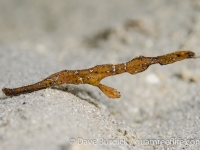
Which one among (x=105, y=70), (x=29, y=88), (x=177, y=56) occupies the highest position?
(x=177, y=56)

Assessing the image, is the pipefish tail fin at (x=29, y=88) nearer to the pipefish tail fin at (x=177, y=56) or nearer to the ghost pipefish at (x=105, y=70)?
the ghost pipefish at (x=105, y=70)

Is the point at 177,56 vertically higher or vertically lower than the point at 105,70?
higher

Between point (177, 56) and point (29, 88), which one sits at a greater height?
point (177, 56)

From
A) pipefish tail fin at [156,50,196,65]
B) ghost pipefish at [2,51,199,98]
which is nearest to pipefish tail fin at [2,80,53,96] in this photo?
ghost pipefish at [2,51,199,98]

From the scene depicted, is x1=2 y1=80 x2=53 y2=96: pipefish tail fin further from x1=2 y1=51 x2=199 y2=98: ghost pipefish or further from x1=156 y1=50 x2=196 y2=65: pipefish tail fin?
x1=156 y1=50 x2=196 y2=65: pipefish tail fin

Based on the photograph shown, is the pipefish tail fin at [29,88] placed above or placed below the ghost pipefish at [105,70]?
below

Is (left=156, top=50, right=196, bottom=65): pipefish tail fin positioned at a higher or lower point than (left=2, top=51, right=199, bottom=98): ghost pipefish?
higher

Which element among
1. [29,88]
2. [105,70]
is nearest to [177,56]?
[105,70]

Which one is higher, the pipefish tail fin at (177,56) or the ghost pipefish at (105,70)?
the pipefish tail fin at (177,56)

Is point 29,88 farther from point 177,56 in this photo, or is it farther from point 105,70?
point 177,56

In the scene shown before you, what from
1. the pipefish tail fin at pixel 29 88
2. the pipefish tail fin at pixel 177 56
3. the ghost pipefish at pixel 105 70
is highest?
the pipefish tail fin at pixel 177 56

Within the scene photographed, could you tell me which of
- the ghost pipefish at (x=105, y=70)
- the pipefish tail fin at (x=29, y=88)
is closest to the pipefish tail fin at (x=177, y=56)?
the ghost pipefish at (x=105, y=70)
